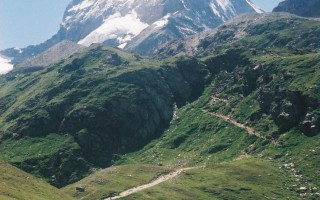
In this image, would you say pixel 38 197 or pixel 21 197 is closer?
pixel 21 197

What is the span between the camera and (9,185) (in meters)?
200

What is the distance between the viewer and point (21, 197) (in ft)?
599

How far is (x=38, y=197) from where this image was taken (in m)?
195

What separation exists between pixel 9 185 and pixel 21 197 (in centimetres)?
1974

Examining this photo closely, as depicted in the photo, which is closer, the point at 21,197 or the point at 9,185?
the point at 21,197

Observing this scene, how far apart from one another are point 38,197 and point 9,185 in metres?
14.2

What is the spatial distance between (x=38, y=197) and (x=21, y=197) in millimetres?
13378
